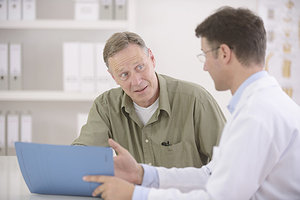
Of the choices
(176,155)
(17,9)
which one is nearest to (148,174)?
(176,155)

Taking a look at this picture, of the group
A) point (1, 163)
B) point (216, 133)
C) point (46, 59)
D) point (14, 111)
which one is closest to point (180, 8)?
point (46, 59)

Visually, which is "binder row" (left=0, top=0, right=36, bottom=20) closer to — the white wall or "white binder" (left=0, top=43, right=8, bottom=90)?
"white binder" (left=0, top=43, right=8, bottom=90)

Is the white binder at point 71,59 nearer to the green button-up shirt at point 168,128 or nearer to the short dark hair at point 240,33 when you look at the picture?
the green button-up shirt at point 168,128

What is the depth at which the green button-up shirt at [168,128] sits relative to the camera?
1.95 m

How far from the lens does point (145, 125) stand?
200 centimetres

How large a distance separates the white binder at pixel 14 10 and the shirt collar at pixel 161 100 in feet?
4.63

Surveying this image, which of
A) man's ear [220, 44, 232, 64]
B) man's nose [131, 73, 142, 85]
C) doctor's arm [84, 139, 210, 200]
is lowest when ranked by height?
doctor's arm [84, 139, 210, 200]

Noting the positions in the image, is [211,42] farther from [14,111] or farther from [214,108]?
[14,111]

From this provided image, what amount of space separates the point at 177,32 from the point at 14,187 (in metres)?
2.20

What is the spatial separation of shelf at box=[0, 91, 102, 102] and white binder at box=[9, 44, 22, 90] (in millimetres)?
60

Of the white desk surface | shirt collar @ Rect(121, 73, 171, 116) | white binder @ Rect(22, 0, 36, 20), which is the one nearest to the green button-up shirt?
shirt collar @ Rect(121, 73, 171, 116)

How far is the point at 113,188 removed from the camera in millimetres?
1302

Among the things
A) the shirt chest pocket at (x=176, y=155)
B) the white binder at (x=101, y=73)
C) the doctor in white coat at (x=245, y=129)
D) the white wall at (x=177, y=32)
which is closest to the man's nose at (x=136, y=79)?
the shirt chest pocket at (x=176, y=155)

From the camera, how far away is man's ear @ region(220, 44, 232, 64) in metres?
1.32
